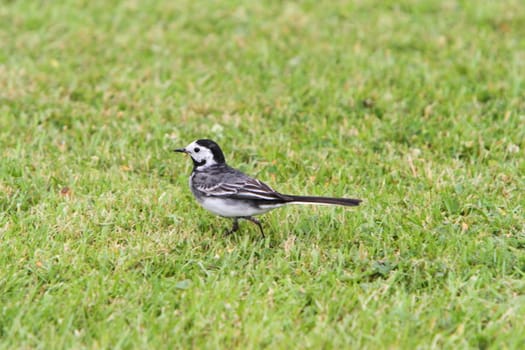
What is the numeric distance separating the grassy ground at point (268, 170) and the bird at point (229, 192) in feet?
0.85

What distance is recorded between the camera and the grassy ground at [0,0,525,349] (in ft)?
16.7

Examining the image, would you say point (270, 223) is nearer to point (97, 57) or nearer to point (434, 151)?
point (434, 151)

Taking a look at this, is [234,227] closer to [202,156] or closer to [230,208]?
[230,208]

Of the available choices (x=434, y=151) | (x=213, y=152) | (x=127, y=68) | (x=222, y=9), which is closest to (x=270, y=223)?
(x=213, y=152)

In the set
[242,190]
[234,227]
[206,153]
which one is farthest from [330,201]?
[206,153]

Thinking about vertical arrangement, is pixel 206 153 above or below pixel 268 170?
above

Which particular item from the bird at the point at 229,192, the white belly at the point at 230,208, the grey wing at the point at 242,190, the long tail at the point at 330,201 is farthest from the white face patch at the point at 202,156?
the long tail at the point at 330,201

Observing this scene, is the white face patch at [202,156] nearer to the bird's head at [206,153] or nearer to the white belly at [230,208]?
the bird's head at [206,153]

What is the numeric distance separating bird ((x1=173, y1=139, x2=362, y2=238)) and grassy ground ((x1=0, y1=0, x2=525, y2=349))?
0.85 feet

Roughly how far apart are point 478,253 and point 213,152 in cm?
239

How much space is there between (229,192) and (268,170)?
159cm

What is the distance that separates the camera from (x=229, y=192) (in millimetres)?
6176

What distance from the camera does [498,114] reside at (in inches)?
349

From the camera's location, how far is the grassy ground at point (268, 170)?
5.10 meters
